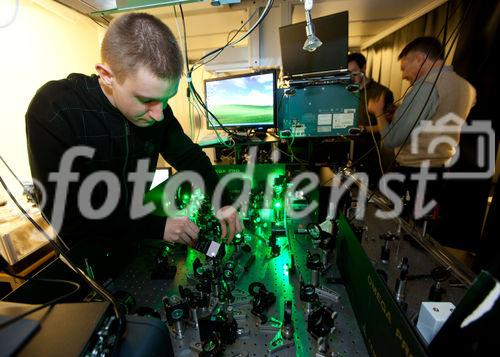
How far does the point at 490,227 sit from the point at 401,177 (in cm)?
89

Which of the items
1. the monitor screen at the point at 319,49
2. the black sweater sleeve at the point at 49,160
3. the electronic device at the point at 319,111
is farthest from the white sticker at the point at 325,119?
the black sweater sleeve at the point at 49,160

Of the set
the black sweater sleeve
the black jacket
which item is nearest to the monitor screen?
the black jacket

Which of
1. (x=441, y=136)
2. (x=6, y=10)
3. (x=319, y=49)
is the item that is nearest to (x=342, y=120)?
(x=319, y=49)

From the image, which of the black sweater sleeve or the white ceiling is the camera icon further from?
the black sweater sleeve

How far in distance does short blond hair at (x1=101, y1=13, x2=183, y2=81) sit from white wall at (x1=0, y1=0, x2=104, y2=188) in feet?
5.25

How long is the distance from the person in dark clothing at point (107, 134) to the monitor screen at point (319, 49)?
75 cm

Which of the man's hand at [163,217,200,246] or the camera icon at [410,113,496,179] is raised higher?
the camera icon at [410,113,496,179]

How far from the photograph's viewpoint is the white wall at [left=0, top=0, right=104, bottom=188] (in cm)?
165

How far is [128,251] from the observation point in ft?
2.84

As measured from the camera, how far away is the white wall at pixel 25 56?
1646 millimetres

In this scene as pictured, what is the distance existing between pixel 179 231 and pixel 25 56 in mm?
2114

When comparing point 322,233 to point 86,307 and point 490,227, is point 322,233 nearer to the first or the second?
point 86,307

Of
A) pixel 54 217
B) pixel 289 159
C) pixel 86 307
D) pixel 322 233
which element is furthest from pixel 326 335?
pixel 289 159

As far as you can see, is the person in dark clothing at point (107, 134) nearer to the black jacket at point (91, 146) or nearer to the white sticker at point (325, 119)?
the black jacket at point (91, 146)
